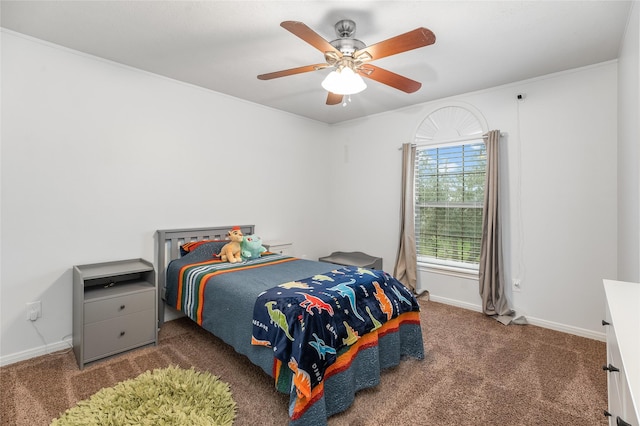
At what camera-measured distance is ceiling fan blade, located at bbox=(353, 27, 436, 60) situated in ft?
5.60

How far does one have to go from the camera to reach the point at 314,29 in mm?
2285

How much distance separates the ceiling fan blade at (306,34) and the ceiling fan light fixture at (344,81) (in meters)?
0.14

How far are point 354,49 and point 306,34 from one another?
1.56 ft

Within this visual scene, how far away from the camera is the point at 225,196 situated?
3.72 m

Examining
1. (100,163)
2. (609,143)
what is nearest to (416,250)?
(609,143)

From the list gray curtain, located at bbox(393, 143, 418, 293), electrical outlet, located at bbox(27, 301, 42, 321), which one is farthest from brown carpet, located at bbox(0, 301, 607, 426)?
gray curtain, located at bbox(393, 143, 418, 293)

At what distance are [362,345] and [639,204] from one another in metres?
1.95

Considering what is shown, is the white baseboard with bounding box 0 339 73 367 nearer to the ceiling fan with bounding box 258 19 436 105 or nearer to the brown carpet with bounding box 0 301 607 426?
the brown carpet with bounding box 0 301 607 426

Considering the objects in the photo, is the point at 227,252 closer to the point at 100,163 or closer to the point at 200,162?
the point at 200,162

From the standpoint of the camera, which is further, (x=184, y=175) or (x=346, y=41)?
(x=184, y=175)

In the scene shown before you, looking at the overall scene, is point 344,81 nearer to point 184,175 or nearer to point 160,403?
point 184,175

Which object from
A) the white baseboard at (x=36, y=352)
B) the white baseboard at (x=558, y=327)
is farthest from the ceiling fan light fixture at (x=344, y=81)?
the white baseboard at (x=36, y=352)

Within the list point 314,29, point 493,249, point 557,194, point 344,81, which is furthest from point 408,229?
point 314,29

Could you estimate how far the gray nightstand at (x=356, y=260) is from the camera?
4160 mm
